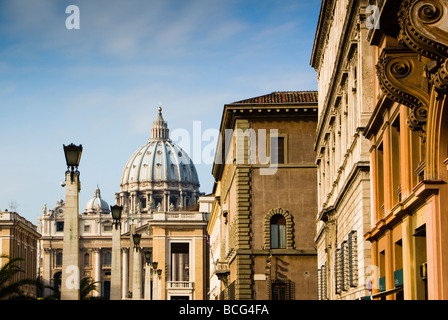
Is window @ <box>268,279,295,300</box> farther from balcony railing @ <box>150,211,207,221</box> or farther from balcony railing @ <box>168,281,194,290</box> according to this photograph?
balcony railing @ <box>150,211,207,221</box>

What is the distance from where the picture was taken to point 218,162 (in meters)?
83.4

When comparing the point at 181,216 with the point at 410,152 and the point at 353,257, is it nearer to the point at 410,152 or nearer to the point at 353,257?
the point at 353,257

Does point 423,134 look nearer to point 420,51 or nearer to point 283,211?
point 420,51

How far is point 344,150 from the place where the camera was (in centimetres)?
3500

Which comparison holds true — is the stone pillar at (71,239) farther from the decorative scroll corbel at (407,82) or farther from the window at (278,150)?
the window at (278,150)

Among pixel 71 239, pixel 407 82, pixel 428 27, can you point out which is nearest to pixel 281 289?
pixel 71 239

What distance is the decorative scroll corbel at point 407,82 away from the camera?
19.7 metres

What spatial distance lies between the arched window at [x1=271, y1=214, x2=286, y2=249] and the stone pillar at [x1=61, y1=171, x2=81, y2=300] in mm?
37845

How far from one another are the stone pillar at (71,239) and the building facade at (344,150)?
9.71 meters

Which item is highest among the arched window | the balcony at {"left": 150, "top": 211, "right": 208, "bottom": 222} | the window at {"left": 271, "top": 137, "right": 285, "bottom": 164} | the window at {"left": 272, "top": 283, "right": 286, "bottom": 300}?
the balcony at {"left": 150, "top": 211, "right": 208, "bottom": 222}

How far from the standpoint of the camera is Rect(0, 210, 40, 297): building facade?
126062 millimetres

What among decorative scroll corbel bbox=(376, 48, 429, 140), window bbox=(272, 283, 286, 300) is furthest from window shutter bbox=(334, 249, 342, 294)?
window bbox=(272, 283, 286, 300)

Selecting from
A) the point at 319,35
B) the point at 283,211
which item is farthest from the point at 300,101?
the point at 319,35
